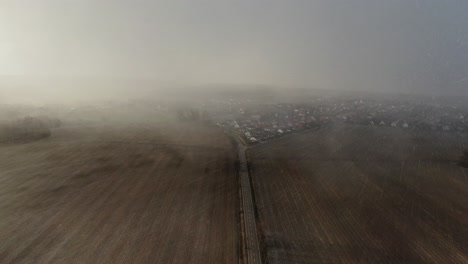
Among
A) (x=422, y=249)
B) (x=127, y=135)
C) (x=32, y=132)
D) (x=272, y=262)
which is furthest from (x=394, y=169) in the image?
(x=32, y=132)

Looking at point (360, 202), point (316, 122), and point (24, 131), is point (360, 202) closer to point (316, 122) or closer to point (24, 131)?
point (316, 122)

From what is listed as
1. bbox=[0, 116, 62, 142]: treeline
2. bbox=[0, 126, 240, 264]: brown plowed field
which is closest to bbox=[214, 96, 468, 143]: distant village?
bbox=[0, 126, 240, 264]: brown plowed field

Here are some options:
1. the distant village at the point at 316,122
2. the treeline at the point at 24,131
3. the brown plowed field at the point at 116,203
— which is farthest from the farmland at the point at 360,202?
the treeline at the point at 24,131

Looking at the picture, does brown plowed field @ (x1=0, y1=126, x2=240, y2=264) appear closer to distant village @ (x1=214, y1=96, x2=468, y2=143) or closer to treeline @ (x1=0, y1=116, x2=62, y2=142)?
treeline @ (x1=0, y1=116, x2=62, y2=142)

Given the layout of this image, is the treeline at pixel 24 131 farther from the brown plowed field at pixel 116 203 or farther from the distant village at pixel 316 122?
the distant village at pixel 316 122

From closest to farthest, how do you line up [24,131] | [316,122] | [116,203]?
[116,203]
[24,131]
[316,122]

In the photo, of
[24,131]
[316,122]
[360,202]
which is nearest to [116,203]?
[360,202]
